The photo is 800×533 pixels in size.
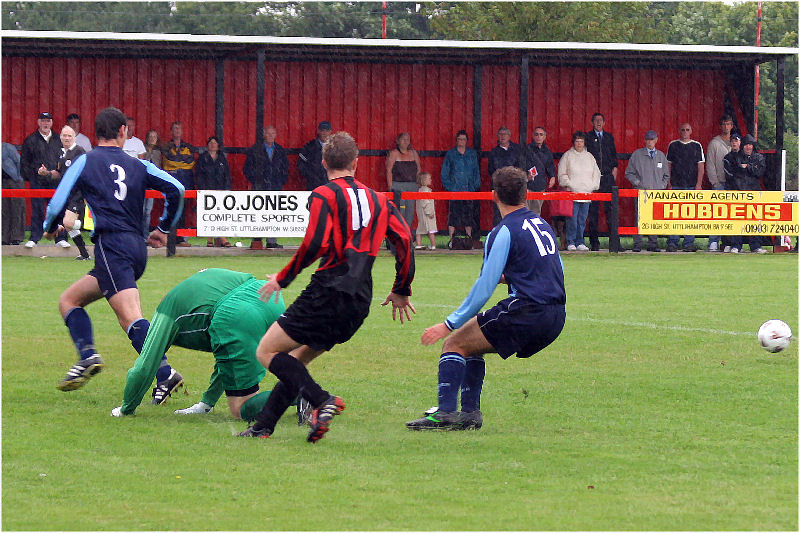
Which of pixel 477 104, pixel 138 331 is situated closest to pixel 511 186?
pixel 138 331

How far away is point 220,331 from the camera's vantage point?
7.67 m

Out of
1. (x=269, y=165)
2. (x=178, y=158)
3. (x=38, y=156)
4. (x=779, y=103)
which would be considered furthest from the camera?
(x=779, y=103)

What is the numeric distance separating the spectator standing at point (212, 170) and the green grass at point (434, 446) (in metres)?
10.3

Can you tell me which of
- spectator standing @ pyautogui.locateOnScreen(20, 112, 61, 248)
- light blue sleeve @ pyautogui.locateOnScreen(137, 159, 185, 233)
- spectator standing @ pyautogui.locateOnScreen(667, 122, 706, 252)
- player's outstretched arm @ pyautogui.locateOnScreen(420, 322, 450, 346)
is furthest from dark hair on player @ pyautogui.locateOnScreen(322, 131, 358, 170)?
spectator standing @ pyautogui.locateOnScreen(667, 122, 706, 252)

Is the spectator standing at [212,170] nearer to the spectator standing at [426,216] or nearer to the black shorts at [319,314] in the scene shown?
the spectator standing at [426,216]

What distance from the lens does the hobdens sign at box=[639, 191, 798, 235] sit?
2281 centimetres

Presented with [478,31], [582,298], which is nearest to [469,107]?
[582,298]

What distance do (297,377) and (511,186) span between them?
175 centimetres

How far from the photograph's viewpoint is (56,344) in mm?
11281

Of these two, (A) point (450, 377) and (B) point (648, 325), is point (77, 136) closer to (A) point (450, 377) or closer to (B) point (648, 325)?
(B) point (648, 325)

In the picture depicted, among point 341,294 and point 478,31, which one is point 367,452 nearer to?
point 341,294

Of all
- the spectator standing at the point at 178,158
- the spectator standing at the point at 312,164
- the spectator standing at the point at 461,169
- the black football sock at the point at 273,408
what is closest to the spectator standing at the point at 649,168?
the spectator standing at the point at 461,169

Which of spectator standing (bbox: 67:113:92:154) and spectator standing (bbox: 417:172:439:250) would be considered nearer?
spectator standing (bbox: 67:113:92:154)

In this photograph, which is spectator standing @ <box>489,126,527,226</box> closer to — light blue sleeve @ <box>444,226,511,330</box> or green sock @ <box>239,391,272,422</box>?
green sock @ <box>239,391,272,422</box>
